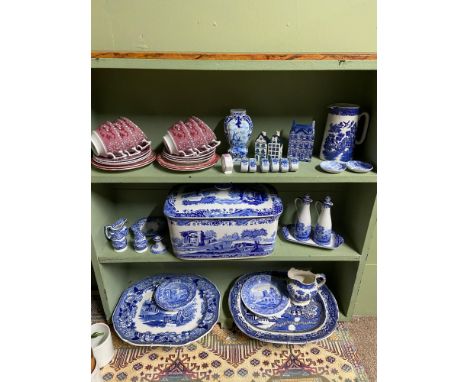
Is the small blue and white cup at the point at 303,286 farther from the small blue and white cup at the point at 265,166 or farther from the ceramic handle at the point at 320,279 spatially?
the small blue and white cup at the point at 265,166

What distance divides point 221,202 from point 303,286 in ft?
1.57

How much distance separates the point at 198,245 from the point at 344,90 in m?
0.70

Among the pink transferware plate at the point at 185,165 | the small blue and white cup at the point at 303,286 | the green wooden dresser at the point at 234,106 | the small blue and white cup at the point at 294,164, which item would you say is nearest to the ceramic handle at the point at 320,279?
the small blue and white cup at the point at 303,286

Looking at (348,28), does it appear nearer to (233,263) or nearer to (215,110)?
(215,110)

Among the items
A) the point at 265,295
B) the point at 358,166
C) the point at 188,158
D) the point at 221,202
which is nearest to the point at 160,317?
the point at 265,295

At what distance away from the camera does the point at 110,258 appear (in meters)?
0.97

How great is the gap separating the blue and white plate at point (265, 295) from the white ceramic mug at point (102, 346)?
1.63 ft

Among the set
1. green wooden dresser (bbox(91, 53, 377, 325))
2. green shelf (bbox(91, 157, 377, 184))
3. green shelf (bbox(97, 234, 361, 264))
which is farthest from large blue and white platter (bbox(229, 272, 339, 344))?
green shelf (bbox(91, 157, 377, 184))

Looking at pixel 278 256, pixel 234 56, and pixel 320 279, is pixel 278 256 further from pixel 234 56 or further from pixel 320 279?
pixel 234 56

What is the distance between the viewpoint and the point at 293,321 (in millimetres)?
1057

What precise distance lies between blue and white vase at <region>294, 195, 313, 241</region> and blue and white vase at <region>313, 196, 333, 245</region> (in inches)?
1.2

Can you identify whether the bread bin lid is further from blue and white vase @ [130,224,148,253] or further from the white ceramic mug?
the white ceramic mug

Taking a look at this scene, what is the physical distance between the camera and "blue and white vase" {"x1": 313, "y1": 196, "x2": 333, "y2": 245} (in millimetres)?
980

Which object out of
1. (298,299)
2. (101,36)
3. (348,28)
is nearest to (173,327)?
(298,299)
